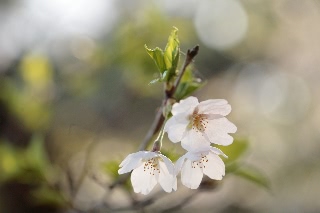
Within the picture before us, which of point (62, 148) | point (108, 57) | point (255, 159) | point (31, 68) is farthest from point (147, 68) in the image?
point (255, 159)

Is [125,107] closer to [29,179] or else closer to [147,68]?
[147,68]

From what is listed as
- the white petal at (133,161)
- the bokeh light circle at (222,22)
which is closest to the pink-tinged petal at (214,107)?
the white petal at (133,161)

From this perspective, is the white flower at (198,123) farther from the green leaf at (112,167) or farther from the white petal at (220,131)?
the green leaf at (112,167)

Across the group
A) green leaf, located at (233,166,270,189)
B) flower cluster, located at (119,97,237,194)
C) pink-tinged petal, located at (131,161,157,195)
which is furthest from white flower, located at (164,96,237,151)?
green leaf, located at (233,166,270,189)

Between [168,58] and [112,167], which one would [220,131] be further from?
[112,167]

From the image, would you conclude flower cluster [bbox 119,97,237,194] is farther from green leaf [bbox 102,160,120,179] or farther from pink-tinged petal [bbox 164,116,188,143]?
green leaf [bbox 102,160,120,179]
